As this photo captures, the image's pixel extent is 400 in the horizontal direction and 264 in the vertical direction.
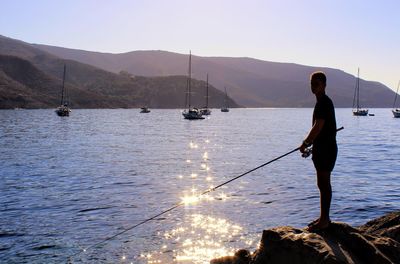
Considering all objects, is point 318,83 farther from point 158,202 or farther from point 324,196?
point 158,202

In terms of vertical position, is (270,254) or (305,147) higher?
(305,147)

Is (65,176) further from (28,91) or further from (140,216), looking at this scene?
(28,91)

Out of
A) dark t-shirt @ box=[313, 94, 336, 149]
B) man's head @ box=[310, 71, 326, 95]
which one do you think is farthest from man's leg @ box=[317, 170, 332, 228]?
man's head @ box=[310, 71, 326, 95]

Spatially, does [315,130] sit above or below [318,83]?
below

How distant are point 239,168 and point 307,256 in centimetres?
2468

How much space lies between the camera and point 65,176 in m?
26.6

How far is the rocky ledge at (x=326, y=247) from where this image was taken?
7.30 meters

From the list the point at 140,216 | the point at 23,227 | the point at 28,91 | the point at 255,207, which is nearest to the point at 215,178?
the point at 255,207

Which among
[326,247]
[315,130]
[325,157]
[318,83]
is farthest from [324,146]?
[326,247]

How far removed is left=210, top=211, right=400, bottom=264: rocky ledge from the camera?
7.30 m

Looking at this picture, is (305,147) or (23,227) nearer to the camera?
(305,147)

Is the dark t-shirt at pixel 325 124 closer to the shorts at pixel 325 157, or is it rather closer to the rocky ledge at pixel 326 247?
the shorts at pixel 325 157

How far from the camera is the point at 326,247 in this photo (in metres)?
7.35

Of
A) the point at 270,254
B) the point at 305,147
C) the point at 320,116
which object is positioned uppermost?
the point at 320,116
